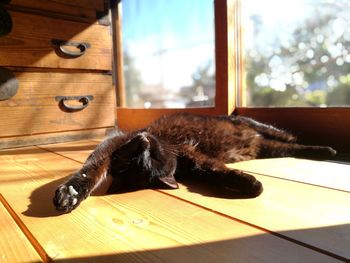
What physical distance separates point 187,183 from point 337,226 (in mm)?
498

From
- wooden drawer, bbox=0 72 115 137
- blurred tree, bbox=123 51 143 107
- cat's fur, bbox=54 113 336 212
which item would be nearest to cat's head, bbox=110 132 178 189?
cat's fur, bbox=54 113 336 212

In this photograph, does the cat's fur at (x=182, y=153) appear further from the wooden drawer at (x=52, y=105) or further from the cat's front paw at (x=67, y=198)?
the wooden drawer at (x=52, y=105)

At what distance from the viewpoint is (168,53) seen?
97.3 inches

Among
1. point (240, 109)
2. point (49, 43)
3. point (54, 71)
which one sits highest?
point (49, 43)

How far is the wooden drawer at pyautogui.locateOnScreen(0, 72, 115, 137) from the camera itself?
1.72 m

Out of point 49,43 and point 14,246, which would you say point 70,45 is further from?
point 14,246

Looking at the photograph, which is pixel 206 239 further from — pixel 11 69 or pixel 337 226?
pixel 11 69

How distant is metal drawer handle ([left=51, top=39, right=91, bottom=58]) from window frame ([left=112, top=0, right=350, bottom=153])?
2.14 ft

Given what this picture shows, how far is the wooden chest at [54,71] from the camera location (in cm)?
168

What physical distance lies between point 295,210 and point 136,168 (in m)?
0.46

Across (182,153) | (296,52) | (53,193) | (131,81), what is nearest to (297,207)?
(182,153)

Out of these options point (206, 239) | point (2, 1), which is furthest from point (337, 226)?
point (2, 1)

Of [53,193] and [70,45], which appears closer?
[53,193]

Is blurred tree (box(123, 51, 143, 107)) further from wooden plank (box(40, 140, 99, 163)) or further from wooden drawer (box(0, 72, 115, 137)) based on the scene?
wooden plank (box(40, 140, 99, 163))
